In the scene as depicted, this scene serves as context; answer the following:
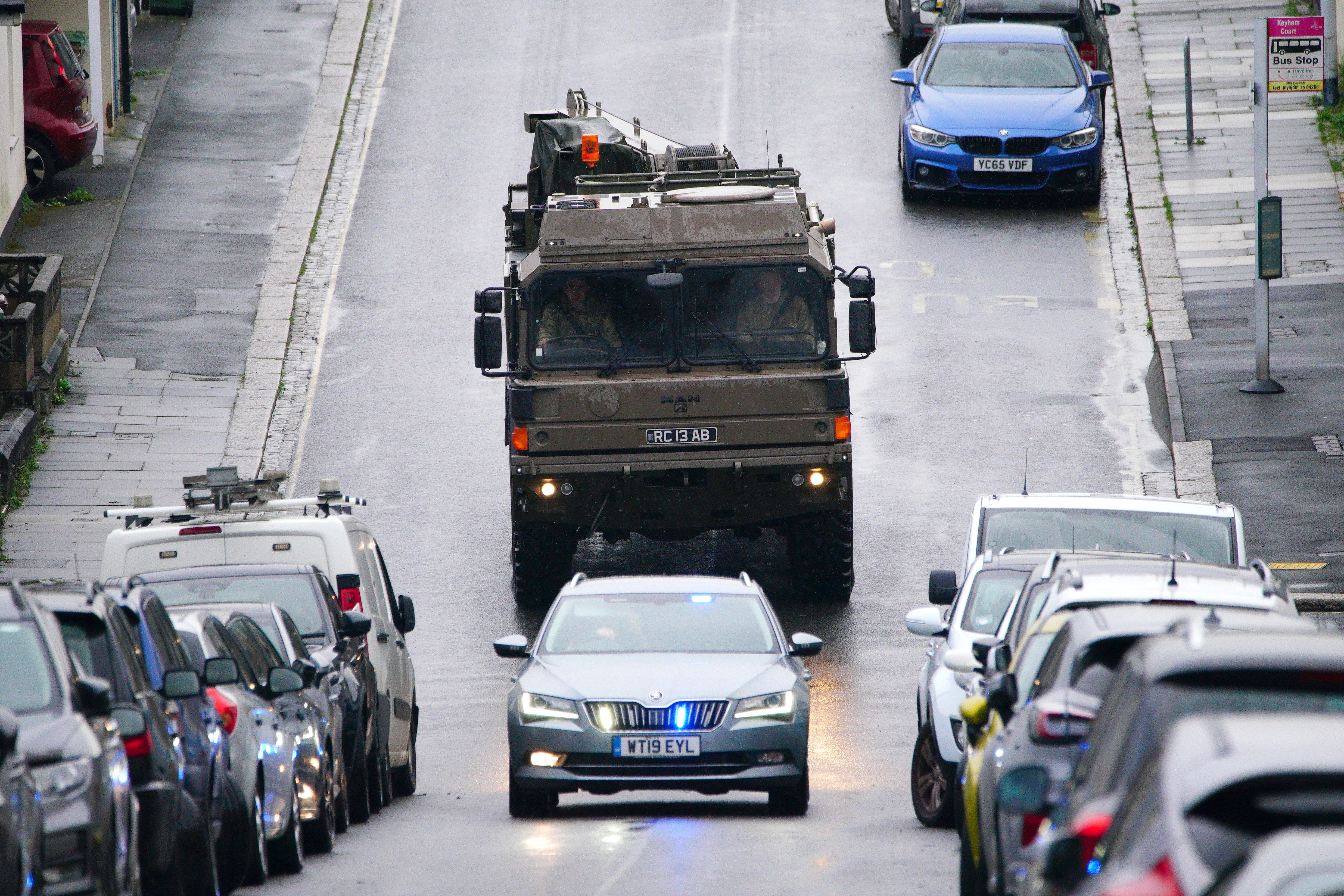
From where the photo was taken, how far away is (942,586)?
50.8 ft

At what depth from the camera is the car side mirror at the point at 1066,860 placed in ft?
20.2

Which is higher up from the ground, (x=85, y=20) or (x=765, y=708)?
(x=765, y=708)

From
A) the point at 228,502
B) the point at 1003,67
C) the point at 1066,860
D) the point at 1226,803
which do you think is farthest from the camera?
the point at 1003,67

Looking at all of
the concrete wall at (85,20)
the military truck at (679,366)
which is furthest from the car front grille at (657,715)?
the concrete wall at (85,20)

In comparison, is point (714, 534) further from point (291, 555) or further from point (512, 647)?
point (512, 647)

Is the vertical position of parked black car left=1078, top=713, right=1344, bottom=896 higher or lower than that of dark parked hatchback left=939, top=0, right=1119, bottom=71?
higher

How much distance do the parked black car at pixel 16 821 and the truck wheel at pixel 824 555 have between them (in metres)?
12.4

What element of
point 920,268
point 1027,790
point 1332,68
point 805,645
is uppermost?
point 1027,790

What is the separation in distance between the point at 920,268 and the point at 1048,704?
68.2 ft

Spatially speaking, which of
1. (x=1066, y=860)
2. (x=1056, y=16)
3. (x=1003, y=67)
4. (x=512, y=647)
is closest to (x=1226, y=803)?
(x=1066, y=860)

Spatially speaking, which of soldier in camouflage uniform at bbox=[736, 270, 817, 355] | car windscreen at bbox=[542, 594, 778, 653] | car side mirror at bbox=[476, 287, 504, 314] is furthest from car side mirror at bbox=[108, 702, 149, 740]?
soldier in camouflage uniform at bbox=[736, 270, 817, 355]

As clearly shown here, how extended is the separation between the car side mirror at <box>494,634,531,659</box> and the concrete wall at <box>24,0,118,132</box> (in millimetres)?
20620

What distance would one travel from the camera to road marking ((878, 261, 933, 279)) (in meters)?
28.2

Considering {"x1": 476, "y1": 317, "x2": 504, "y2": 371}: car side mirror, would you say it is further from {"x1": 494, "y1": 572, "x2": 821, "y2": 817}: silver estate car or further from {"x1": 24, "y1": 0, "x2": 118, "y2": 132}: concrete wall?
{"x1": 24, "y1": 0, "x2": 118, "y2": 132}: concrete wall
